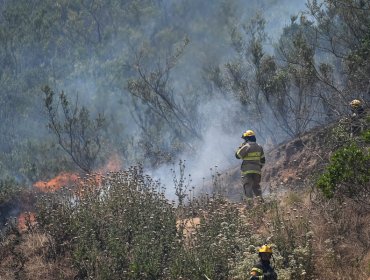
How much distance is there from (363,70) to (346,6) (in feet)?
5.02

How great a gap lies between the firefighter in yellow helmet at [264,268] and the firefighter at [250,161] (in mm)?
3994

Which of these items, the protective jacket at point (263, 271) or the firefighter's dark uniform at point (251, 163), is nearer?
the protective jacket at point (263, 271)

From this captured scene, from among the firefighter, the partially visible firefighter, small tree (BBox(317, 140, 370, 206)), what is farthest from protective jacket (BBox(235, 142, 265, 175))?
small tree (BBox(317, 140, 370, 206))

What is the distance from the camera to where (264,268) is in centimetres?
595

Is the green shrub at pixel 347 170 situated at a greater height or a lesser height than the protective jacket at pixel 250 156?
lesser

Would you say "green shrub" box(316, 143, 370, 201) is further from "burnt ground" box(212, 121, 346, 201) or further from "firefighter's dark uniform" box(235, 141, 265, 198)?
"burnt ground" box(212, 121, 346, 201)

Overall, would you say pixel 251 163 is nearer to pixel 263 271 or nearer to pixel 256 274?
pixel 263 271

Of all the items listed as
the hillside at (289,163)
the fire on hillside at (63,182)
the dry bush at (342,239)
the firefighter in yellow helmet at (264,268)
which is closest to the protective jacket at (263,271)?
the firefighter in yellow helmet at (264,268)

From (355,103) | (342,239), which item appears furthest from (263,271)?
(355,103)

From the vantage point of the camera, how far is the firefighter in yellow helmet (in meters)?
5.81

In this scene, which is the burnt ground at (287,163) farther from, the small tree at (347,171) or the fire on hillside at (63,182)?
the small tree at (347,171)

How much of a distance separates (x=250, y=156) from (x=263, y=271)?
4196 millimetres

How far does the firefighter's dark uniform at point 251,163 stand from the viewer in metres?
9.91

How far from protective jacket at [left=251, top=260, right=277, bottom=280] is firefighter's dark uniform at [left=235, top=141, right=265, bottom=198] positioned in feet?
13.2
